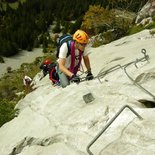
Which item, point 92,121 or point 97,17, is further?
point 97,17

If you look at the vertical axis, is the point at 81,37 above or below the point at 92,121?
above

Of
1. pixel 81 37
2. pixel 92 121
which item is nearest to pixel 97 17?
pixel 81 37

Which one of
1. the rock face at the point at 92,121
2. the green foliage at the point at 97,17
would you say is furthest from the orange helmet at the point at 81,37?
the green foliage at the point at 97,17

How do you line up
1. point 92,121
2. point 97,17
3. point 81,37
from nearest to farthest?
point 92,121, point 81,37, point 97,17

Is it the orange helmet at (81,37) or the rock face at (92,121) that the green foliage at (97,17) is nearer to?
the rock face at (92,121)

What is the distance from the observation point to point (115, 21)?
5766 centimetres

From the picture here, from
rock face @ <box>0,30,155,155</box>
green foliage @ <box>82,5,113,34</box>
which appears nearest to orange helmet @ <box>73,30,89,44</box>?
rock face @ <box>0,30,155,155</box>

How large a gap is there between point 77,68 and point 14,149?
4.05m

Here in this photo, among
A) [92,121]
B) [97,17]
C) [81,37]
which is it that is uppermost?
[81,37]

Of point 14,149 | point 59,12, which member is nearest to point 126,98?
point 14,149

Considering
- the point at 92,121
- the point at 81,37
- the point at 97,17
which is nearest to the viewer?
the point at 92,121

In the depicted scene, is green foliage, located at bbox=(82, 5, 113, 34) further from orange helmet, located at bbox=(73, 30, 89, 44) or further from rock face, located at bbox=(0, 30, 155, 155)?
orange helmet, located at bbox=(73, 30, 89, 44)

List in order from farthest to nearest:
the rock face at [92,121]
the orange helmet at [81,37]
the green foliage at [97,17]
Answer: the green foliage at [97,17], the orange helmet at [81,37], the rock face at [92,121]

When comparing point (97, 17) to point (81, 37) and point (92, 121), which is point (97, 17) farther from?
point (92, 121)
